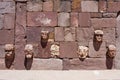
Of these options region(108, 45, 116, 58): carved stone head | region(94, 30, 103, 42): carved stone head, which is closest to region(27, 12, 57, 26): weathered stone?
region(94, 30, 103, 42): carved stone head

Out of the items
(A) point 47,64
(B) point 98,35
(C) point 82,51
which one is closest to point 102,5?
(B) point 98,35

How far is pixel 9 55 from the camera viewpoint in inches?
179

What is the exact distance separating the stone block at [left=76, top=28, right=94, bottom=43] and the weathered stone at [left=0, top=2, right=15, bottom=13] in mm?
1229

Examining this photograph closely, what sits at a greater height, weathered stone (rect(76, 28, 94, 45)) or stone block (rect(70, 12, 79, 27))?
stone block (rect(70, 12, 79, 27))

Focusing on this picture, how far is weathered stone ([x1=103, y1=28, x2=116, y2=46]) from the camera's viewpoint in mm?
4684

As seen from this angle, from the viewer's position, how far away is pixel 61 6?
15.3ft

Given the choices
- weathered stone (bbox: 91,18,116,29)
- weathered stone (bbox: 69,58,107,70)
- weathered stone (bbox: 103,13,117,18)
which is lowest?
weathered stone (bbox: 69,58,107,70)

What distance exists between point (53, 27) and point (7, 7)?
886mm

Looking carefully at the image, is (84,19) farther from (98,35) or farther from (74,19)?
(98,35)

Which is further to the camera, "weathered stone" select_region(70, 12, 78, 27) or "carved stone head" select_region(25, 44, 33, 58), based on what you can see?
A: "weathered stone" select_region(70, 12, 78, 27)

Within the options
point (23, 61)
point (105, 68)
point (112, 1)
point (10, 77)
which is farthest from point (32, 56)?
point (112, 1)

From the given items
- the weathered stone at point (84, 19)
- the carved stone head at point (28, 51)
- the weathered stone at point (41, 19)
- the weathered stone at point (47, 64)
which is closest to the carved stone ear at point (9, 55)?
the carved stone head at point (28, 51)

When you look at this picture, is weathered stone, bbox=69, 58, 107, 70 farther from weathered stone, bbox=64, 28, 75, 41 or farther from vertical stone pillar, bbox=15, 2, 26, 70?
vertical stone pillar, bbox=15, 2, 26, 70

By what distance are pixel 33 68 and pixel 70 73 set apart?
66 cm
